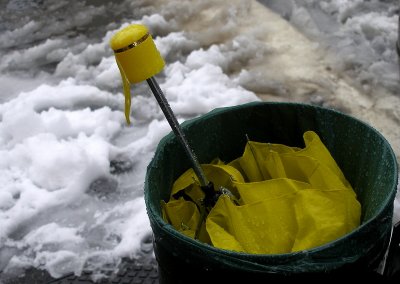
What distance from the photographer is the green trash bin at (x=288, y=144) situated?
106 cm

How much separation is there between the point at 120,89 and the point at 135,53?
2436 mm

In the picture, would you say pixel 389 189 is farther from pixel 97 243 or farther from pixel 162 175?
pixel 97 243

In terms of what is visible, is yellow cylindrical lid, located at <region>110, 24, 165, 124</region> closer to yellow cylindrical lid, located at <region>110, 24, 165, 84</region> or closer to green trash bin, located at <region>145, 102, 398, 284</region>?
yellow cylindrical lid, located at <region>110, 24, 165, 84</region>

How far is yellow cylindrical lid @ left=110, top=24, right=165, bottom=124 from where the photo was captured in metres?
1.13

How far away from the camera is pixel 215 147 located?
5.47ft

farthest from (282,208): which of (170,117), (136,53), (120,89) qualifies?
(120,89)

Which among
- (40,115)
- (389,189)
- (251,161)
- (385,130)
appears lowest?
(385,130)

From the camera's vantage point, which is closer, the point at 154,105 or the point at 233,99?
the point at 233,99

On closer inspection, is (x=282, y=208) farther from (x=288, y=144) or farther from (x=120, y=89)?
(x=120, y=89)

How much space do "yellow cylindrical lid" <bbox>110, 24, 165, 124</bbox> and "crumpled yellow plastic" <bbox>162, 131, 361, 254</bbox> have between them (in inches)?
15.7

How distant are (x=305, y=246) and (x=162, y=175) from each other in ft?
1.58

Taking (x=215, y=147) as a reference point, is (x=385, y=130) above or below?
below

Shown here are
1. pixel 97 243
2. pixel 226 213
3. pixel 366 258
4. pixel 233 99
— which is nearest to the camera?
pixel 366 258

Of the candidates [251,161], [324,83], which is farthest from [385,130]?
[251,161]
